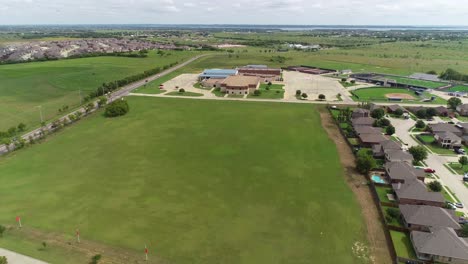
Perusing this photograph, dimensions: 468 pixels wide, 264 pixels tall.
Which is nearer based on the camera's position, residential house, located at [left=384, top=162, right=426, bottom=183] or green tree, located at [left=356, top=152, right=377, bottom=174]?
residential house, located at [left=384, top=162, right=426, bottom=183]

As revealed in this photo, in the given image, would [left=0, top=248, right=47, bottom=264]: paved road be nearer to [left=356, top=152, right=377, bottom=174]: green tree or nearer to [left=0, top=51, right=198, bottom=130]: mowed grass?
[left=356, top=152, right=377, bottom=174]: green tree

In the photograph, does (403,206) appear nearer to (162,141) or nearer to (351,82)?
(162,141)

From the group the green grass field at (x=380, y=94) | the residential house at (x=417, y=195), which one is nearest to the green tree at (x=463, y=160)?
the residential house at (x=417, y=195)

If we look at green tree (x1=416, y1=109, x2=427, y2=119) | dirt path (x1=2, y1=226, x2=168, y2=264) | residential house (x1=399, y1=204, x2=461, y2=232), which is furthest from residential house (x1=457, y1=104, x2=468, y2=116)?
dirt path (x1=2, y1=226, x2=168, y2=264)

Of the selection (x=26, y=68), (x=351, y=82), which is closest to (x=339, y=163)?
(x=351, y=82)

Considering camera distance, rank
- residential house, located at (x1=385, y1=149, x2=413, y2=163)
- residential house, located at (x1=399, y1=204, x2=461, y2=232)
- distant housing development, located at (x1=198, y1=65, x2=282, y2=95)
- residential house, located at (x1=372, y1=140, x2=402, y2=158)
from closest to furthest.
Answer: residential house, located at (x1=399, y1=204, x2=461, y2=232) → residential house, located at (x1=385, y1=149, x2=413, y2=163) → residential house, located at (x1=372, y1=140, x2=402, y2=158) → distant housing development, located at (x1=198, y1=65, x2=282, y2=95)

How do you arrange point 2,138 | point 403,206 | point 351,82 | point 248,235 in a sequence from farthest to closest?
point 351,82, point 2,138, point 403,206, point 248,235
